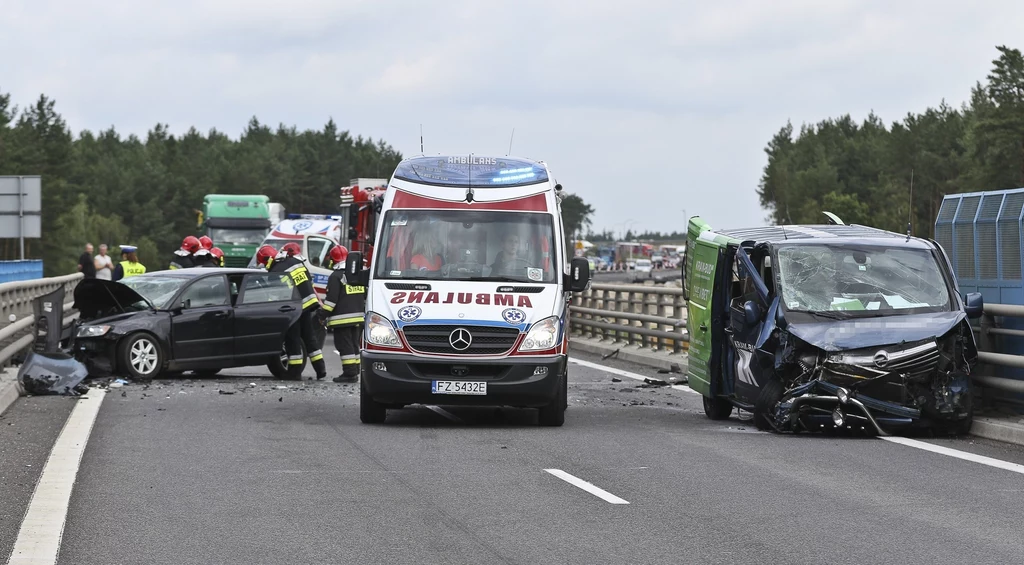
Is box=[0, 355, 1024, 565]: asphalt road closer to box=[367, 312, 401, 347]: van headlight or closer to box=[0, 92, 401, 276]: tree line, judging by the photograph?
box=[367, 312, 401, 347]: van headlight

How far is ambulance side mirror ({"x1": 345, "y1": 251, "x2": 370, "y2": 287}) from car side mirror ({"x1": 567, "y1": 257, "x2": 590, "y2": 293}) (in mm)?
1930

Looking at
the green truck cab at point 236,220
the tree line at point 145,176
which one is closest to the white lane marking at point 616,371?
the green truck cab at point 236,220

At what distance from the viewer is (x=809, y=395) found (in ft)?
Result: 43.2

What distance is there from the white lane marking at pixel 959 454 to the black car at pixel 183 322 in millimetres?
9584

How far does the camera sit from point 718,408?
15.6 meters

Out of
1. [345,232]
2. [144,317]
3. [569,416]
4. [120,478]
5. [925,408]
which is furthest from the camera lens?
[345,232]

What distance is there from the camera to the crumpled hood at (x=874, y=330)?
42.2 ft

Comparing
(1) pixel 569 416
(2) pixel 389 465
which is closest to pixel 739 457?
(2) pixel 389 465

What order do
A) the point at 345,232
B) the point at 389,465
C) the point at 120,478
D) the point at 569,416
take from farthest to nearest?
the point at 345,232, the point at 569,416, the point at 389,465, the point at 120,478

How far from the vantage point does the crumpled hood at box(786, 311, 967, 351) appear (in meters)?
12.9

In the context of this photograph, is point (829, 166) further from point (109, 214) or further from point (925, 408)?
point (925, 408)

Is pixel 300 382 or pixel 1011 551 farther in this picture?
pixel 300 382

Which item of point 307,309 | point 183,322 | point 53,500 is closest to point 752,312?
point 53,500

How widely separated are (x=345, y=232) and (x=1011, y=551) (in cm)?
2837
